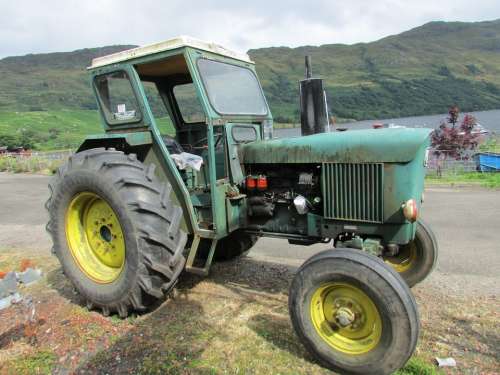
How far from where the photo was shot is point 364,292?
2.55 meters

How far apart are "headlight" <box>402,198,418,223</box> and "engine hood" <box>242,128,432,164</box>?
32 cm

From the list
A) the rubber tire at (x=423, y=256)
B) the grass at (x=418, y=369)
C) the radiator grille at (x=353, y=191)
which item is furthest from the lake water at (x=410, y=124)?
the grass at (x=418, y=369)

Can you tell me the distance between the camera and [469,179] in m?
11.7

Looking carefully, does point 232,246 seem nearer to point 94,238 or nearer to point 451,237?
point 94,238

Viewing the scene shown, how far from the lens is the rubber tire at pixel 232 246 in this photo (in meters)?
4.49

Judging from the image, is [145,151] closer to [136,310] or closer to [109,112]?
[109,112]

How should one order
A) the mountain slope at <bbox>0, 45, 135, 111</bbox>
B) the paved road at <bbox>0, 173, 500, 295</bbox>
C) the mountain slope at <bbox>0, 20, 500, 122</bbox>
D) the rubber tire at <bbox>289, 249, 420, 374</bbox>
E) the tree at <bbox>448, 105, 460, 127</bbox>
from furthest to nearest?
the mountain slope at <bbox>0, 20, 500, 122</bbox>
the mountain slope at <bbox>0, 45, 135, 111</bbox>
the tree at <bbox>448, 105, 460, 127</bbox>
the paved road at <bbox>0, 173, 500, 295</bbox>
the rubber tire at <bbox>289, 249, 420, 374</bbox>

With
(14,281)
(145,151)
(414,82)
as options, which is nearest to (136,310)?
(14,281)

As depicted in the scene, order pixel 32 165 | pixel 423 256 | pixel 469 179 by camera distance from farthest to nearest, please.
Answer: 1. pixel 32 165
2. pixel 469 179
3. pixel 423 256

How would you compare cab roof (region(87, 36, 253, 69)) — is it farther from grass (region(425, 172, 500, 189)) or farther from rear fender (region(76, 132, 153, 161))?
grass (region(425, 172, 500, 189))

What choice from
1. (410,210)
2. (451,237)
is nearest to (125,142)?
(410,210)

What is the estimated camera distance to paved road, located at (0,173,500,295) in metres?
4.20

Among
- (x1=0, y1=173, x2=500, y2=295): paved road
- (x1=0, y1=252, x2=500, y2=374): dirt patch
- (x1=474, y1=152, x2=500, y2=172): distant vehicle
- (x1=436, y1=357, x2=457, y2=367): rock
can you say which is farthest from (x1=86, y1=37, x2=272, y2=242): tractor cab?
(x1=474, y1=152, x2=500, y2=172): distant vehicle

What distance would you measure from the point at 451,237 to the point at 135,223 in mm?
4767
